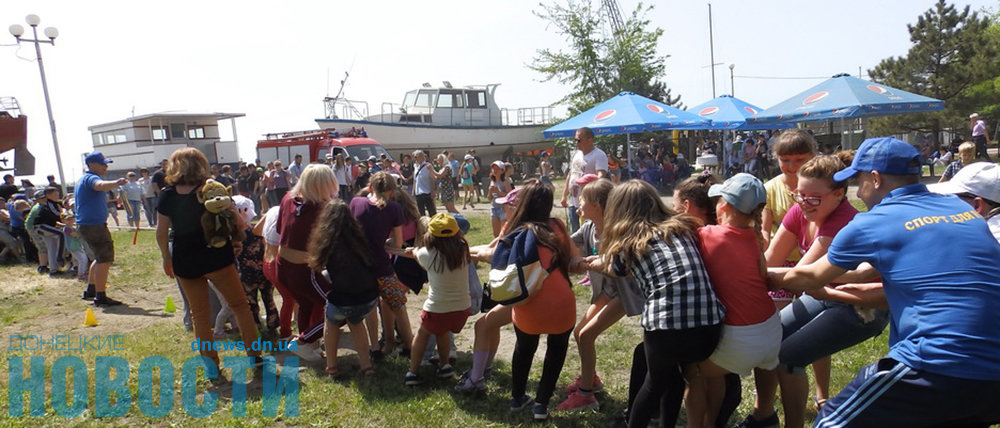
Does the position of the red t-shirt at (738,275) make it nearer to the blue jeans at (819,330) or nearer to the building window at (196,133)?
the blue jeans at (819,330)

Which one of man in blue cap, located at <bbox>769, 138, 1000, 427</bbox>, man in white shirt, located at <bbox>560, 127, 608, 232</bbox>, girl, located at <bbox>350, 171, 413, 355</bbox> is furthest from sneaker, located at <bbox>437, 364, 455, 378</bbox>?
man in white shirt, located at <bbox>560, 127, 608, 232</bbox>

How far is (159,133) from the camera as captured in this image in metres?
26.1

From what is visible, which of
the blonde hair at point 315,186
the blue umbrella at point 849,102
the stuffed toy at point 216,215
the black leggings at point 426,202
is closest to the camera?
the stuffed toy at point 216,215

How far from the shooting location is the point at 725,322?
284 cm

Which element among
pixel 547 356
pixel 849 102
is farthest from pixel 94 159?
pixel 849 102

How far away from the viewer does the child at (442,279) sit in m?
4.21

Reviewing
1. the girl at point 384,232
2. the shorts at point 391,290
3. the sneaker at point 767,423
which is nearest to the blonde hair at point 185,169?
the girl at point 384,232

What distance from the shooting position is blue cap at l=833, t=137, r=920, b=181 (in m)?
2.38

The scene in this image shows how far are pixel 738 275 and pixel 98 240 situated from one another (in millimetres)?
7800

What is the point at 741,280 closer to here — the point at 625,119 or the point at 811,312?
the point at 811,312

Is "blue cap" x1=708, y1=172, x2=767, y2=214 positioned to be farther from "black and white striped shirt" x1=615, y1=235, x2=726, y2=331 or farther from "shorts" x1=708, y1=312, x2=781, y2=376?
"shorts" x1=708, y1=312, x2=781, y2=376

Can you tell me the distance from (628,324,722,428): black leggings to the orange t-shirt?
2.33 ft

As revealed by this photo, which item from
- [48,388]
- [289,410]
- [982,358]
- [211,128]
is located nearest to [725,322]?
[982,358]

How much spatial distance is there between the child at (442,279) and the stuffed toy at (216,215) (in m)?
1.37
